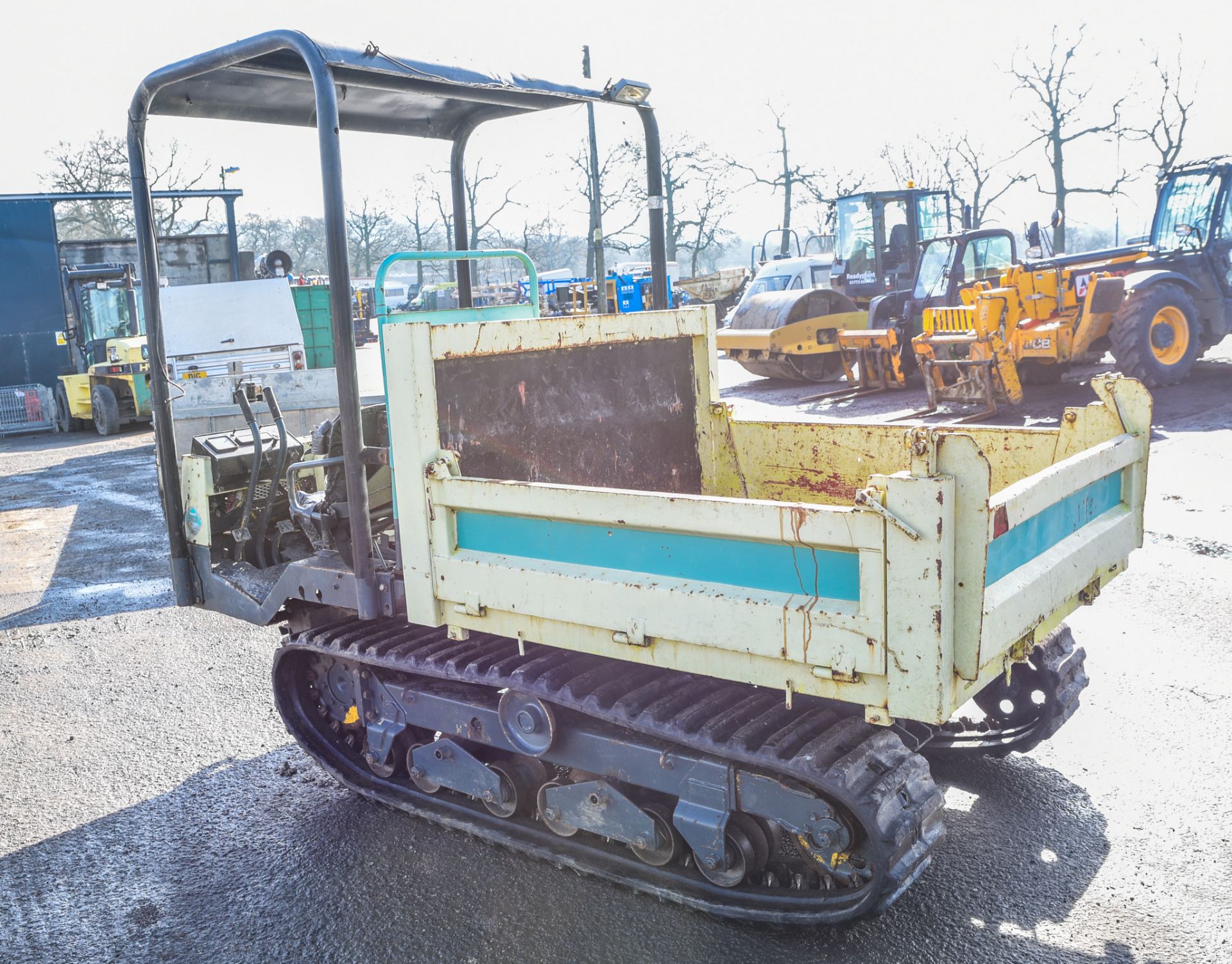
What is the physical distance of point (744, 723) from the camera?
3.21m

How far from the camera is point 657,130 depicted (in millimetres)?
4434

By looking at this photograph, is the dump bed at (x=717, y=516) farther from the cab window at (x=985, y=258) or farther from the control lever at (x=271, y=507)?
the cab window at (x=985, y=258)

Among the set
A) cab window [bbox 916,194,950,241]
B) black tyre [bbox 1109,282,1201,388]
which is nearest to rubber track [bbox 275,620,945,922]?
black tyre [bbox 1109,282,1201,388]

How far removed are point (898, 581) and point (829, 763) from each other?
0.62m

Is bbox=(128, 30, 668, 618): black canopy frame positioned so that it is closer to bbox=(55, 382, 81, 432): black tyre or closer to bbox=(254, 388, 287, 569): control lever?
bbox=(254, 388, 287, 569): control lever

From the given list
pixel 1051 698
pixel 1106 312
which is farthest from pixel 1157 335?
pixel 1051 698

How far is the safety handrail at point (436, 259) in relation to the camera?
402 centimetres

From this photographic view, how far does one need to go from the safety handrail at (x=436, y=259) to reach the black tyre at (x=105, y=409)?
13557mm

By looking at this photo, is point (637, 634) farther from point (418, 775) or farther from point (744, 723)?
point (418, 775)

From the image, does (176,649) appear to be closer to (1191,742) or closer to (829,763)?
(829,763)

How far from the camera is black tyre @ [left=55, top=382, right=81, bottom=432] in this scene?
57.8ft

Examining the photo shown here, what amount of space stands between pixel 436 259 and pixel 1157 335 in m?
10.5

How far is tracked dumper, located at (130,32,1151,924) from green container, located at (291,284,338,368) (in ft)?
39.6

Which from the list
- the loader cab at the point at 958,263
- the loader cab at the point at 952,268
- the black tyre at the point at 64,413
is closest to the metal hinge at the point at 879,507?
the loader cab at the point at 952,268
